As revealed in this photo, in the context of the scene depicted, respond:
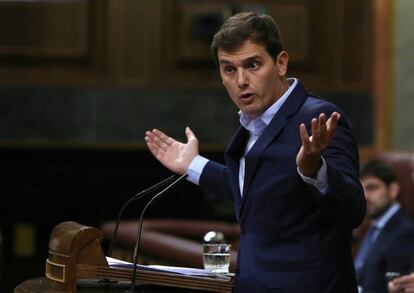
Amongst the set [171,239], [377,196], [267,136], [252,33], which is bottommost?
[171,239]

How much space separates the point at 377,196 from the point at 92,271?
9.60 ft

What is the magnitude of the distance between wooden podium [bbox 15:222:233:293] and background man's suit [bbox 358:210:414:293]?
2057mm

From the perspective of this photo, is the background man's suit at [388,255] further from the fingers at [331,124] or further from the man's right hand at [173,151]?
the fingers at [331,124]

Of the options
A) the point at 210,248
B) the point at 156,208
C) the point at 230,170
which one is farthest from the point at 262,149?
the point at 156,208

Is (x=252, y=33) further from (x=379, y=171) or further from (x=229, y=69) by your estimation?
(x=379, y=171)

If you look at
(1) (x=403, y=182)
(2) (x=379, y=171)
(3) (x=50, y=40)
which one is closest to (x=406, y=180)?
(1) (x=403, y=182)

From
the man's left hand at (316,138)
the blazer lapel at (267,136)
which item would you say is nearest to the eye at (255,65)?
the blazer lapel at (267,136)

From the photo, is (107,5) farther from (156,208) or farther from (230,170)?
(230,170)

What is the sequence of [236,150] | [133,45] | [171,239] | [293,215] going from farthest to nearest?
[133,45]
[171,239]
[236,150]
[293,215]

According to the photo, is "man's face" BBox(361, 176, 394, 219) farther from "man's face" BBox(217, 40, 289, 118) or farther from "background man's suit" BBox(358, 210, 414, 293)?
"man's face" BBox(217, 40, 289, 118)

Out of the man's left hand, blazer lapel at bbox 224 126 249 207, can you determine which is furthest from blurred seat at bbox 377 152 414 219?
the man's left hand

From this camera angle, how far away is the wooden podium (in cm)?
272

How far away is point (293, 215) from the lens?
269cm

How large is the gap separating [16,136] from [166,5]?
47.2 inches
